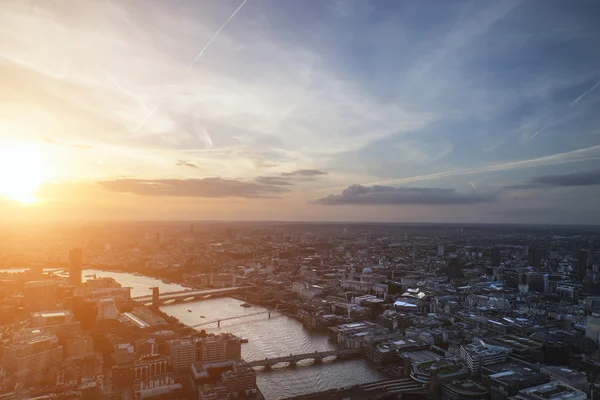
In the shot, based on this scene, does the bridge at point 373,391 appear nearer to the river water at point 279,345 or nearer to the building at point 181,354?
the river water at point 279,345

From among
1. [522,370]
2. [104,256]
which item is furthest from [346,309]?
[104,256]

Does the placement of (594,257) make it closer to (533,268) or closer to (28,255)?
(533,268)

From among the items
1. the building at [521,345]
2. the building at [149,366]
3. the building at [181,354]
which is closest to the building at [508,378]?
the building at [521,345]

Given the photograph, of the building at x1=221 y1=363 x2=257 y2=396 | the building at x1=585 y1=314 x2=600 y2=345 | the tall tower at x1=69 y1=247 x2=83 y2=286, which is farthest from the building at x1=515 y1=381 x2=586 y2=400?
the tall tower at x1=69 y1=247 x2=83 y2=286

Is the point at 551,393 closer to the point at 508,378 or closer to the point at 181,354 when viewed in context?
the point at 508,378

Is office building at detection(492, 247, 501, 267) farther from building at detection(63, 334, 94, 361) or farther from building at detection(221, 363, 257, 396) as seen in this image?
building at detection(63, 334, 94, 361)

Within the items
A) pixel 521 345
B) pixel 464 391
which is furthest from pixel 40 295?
pixel 521 345
